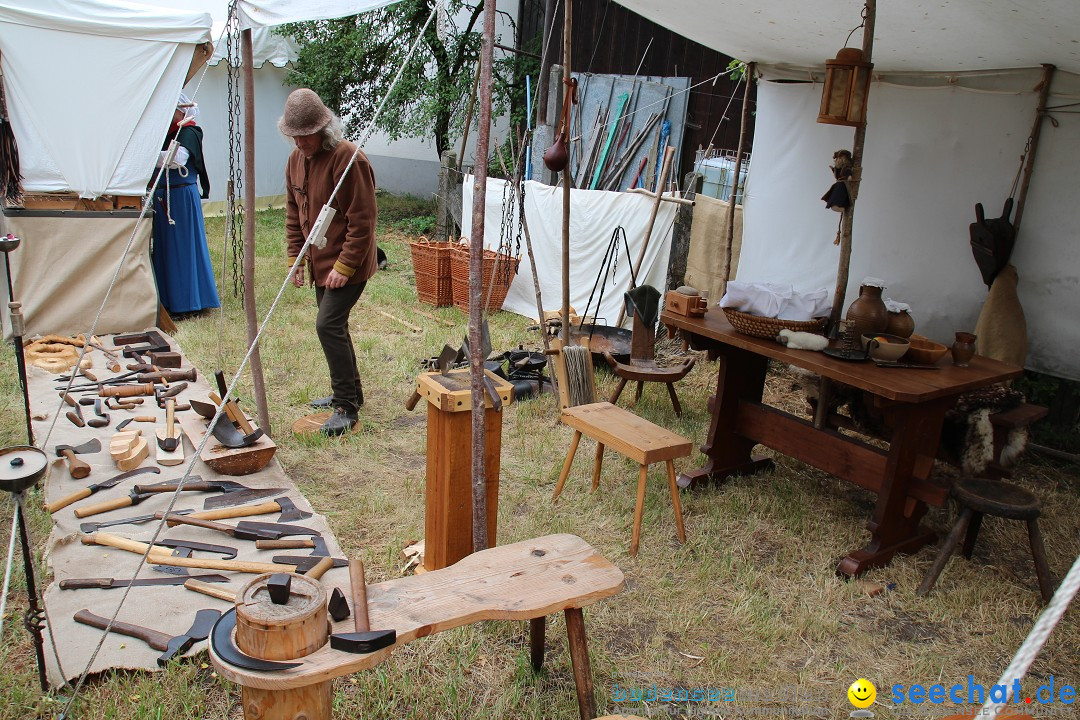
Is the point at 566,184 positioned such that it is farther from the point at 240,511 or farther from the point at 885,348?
the point at 240,511

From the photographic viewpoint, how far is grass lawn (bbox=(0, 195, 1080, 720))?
2.38 meters

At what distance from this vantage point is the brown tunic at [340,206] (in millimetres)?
4000

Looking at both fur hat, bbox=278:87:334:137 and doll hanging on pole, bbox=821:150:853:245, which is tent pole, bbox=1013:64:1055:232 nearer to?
doll hanging on pole, bbox=821:150:853:245

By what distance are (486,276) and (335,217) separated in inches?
116

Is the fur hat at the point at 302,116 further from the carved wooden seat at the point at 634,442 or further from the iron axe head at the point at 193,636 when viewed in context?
the iron axe head at the point at 193,636

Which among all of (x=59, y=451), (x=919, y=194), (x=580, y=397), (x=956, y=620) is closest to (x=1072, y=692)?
(x=956, y=620)

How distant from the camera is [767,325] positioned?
3516 mm

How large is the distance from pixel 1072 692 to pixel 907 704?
62cm

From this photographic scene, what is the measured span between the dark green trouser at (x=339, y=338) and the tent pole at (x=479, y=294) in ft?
5.94

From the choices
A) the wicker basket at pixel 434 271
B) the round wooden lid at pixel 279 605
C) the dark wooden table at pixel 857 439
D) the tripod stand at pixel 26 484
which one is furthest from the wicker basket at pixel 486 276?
the round wooden lid at pixel 279 605

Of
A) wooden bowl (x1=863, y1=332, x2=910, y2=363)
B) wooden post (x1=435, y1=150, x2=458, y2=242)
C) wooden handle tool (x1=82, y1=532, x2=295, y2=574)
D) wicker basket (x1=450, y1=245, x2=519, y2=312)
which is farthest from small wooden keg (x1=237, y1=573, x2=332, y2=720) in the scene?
wooden post (x1=435, y1=150, x2=458, y2=242)

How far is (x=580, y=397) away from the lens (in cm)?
458

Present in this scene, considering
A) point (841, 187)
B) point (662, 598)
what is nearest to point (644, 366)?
point (841, 187)

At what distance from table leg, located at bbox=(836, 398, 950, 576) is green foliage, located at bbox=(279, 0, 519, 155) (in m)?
8.43
